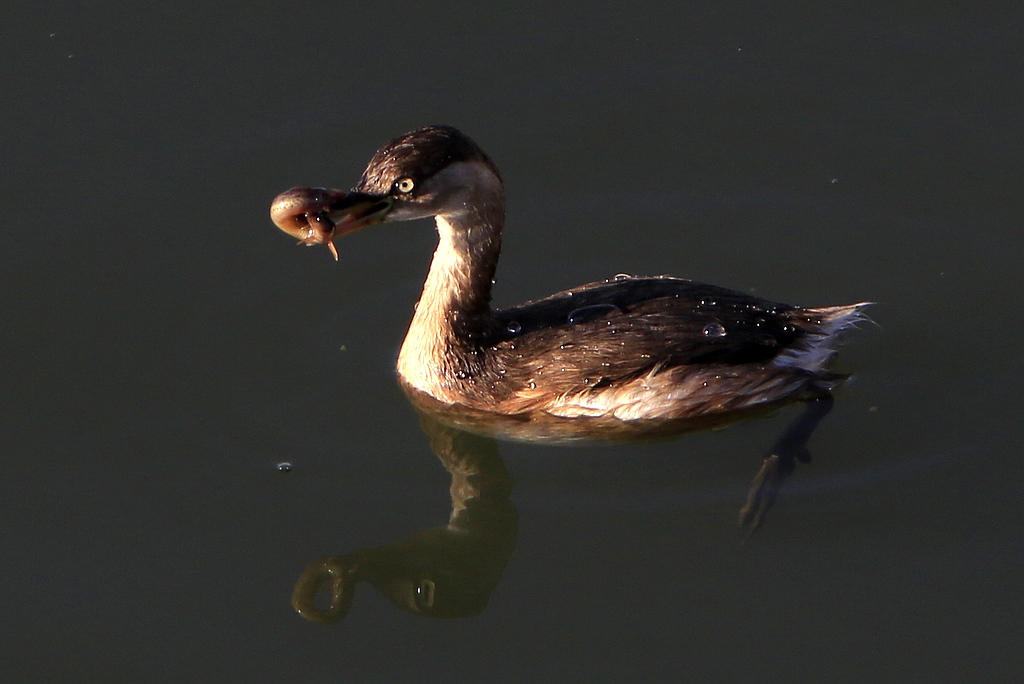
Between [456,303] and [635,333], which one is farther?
[456,303]

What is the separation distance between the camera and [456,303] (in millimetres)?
7355

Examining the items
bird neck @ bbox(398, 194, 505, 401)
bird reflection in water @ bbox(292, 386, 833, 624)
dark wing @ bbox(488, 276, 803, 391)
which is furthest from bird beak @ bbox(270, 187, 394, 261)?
bird reflection in water @ bbox(292, 386, 833, 624)

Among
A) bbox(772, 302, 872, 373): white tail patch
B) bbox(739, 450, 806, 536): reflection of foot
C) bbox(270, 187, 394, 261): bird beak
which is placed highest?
bbox(270, 187, 394, 261): bird beak

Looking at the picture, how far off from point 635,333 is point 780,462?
95cm

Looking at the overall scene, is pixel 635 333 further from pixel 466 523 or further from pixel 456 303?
pixel 466 523

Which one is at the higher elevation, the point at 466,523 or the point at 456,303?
the point at 456,303

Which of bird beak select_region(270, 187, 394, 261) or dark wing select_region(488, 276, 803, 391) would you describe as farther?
dark wing select_region(488, 276, 803, 391)

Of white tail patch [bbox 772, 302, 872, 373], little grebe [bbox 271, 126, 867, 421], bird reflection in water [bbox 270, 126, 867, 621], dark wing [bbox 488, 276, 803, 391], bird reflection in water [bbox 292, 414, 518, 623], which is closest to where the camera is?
bird reflection in water [bbox 292, 414, 518, 623]

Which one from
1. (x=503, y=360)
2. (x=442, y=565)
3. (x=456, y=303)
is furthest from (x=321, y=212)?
(x=442, y=565)

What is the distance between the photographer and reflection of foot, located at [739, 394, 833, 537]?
269 inches

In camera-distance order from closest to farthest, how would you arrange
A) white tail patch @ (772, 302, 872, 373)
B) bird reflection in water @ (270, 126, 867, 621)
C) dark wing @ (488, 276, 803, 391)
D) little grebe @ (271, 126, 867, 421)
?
bird reflection in water @ (270, 126, 867, 621)
little grebe @ (271, 126, 867, 421)
dark wing @ (488, 276, 803, 391)
white tail patch @ (772, 302, 872, 373)

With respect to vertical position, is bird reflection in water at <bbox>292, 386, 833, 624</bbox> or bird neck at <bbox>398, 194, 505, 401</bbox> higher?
bird neck at <bbox>398, 194, 505, 401</bbox>

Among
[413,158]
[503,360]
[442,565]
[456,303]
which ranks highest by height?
[413,158]

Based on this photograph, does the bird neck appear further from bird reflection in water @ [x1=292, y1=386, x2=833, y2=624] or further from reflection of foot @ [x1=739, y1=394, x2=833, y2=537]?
reflection of foot @ [x1=739, y1=394, x2=833, y2=537]
